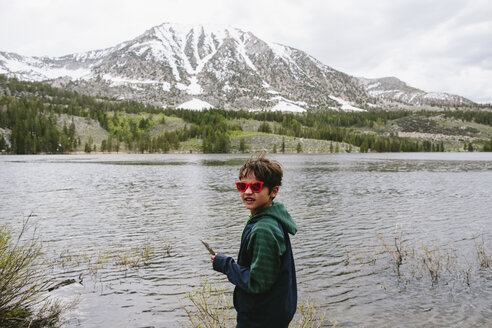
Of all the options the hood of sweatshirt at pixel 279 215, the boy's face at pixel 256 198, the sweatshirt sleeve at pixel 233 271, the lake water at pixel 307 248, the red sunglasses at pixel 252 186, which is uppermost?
the red sunglasses at pixel 252 186

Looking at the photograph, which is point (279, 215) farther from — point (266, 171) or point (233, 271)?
point (233, 271)

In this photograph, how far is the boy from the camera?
12.5 ft

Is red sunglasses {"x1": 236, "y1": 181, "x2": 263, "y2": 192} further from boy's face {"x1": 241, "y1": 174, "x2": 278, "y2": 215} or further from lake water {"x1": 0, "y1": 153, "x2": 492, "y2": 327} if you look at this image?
lake water {"x1": 0, "y1": 153, "x2": 492, "y2": 327}

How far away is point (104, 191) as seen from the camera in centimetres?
3816

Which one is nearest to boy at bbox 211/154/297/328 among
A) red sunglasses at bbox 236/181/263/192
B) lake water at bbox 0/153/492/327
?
red sunglasses at bbox 236/181/263/192

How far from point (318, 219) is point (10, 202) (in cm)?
2654

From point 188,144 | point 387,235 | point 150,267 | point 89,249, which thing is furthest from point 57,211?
point 188,144

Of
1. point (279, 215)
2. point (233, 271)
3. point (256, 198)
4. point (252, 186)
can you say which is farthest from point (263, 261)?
point (252, 186)

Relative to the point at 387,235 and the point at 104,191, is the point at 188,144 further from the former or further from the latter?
the point at 387,235

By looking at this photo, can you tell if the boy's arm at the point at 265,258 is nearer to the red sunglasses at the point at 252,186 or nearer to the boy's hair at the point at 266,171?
the red sunglasses at the point at 252,186

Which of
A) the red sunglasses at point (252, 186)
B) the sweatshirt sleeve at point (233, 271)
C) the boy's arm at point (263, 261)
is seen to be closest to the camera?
the boy's arm at point (263, 261)

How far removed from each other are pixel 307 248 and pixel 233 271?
43.9 ft

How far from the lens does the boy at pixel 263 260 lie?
3.80 meters

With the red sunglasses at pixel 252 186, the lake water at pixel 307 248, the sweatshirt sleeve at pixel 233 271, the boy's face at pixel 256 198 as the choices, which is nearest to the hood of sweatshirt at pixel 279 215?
the boy's face at pixel 256 198
